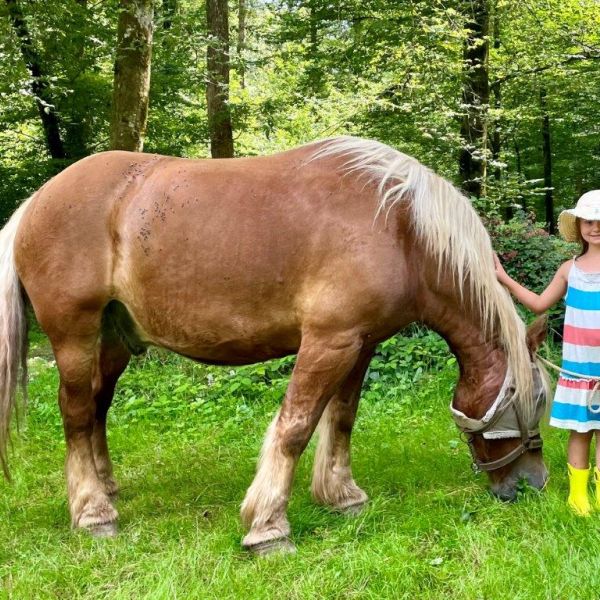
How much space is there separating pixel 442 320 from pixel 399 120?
6.30 metres

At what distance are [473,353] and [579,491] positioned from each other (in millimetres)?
847

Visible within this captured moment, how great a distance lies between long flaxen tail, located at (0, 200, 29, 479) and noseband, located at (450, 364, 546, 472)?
7.40 feet

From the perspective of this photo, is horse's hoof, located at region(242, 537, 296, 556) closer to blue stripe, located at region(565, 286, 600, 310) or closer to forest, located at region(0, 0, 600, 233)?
blue stripe, located at region(565, 286, 600, 310)

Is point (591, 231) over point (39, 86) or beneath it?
beneath

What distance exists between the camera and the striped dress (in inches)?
116

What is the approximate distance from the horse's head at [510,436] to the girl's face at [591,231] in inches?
18.1

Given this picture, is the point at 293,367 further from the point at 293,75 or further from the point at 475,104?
the point at 293,75

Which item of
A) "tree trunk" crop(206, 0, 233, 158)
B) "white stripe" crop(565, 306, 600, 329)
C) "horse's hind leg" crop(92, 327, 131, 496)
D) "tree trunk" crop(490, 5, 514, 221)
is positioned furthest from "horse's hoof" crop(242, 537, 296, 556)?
"tree trunk" crop(490, 5, 514, 221)

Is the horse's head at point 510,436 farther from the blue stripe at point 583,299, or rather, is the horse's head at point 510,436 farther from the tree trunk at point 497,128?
the tree trunk at point 497,128

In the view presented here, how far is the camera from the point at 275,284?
286 cm

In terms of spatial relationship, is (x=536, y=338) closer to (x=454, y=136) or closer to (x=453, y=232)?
(x=453, y=232)

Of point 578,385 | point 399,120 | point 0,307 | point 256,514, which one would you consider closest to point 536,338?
point 578,385

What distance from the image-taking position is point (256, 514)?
2797mm

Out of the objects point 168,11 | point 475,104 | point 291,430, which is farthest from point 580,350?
point 168,11
